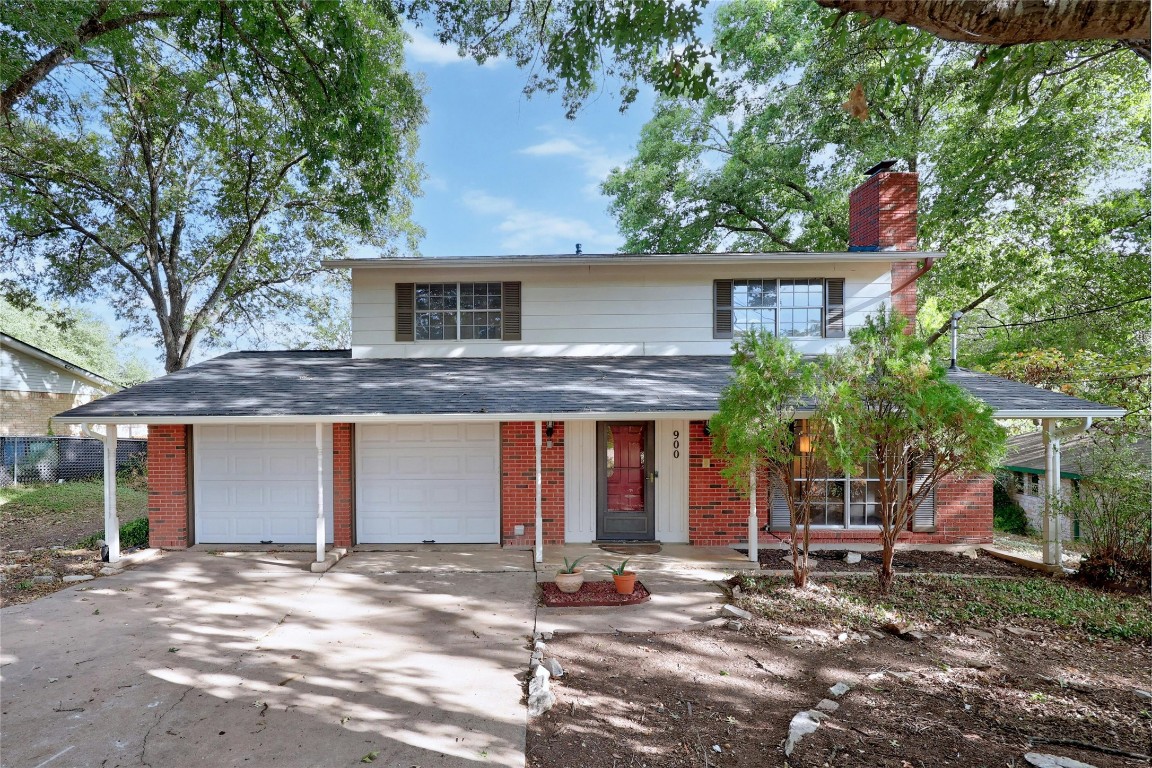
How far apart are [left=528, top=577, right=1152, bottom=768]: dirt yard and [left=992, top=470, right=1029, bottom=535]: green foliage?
953 cm

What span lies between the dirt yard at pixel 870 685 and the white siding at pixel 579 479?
286cm

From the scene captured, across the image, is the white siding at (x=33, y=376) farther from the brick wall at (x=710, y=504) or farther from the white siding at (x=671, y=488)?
the brick wall at (x=710, y=504)

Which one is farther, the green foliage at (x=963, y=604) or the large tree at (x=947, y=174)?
the large tree at (x=947, y=174)

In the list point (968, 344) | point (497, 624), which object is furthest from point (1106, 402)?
point (497, 624)

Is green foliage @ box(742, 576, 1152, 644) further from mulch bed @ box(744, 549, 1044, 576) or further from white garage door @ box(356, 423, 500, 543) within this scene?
white garage door @ box(356, 423, 500, 543)

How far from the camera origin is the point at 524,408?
6.49 metres

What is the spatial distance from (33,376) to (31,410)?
120 cm

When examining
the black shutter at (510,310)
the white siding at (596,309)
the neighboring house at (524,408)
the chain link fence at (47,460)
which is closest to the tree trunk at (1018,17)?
the neighboring house at (524,408)

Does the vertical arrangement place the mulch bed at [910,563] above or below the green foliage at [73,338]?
below

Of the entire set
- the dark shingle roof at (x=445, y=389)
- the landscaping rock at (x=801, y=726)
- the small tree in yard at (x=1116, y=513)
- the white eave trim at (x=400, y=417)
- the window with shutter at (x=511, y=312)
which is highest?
the window with shutter at (x=511, y=312)

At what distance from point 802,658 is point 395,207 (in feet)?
52.9

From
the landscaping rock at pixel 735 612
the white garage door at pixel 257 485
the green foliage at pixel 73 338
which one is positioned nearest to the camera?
the landscaping rock at pixel 735 612

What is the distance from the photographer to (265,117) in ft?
35.8

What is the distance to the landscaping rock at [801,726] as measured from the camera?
3098mm
